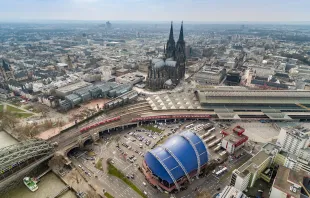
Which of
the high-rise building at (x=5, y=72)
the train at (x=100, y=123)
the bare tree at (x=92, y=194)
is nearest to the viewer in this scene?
the bare tree at (x=92, y=194)

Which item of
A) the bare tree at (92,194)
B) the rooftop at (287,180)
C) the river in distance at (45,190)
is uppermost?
the rooftop at (287,180)

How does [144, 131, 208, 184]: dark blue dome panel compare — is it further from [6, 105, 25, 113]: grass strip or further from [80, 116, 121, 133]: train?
[6, 105, 25, 113]: grass strip

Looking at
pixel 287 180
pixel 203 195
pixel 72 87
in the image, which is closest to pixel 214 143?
pixel 287 180

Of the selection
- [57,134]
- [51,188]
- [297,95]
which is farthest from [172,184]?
[297,95]

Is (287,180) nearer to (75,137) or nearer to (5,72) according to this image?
(75,137)

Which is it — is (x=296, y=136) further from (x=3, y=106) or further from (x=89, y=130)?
(x=3, y=106)

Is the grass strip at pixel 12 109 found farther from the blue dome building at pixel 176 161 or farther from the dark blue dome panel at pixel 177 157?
the dark blue dome panel at pixel 177 157

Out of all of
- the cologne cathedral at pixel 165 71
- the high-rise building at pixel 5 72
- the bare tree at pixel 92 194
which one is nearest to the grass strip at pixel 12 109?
the high-rise building at pixel 5 72

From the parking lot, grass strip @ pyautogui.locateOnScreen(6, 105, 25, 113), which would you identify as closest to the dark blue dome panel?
the parking lot
